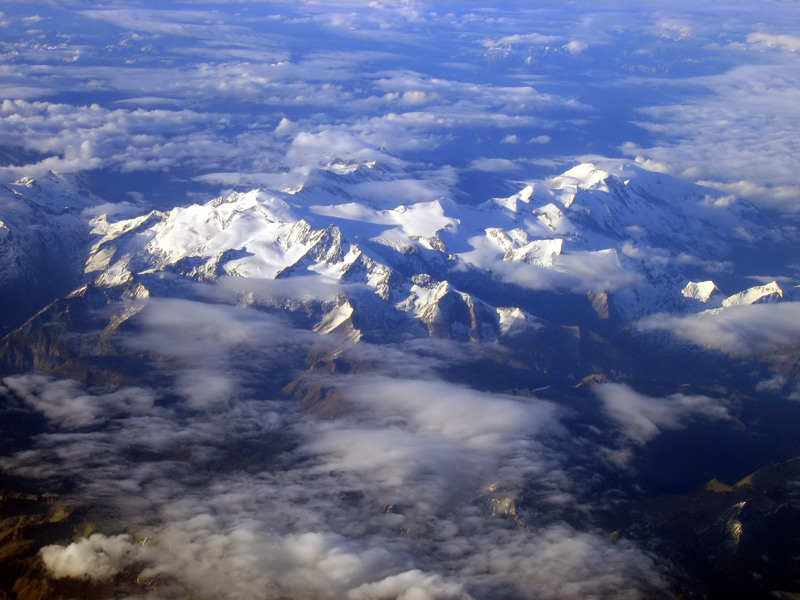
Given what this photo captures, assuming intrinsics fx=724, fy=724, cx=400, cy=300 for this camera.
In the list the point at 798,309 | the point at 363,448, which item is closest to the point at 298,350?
the point at 363,448

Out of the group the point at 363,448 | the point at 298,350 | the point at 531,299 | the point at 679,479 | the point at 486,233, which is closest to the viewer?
the point at 363,448

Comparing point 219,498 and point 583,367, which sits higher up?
point 219,498

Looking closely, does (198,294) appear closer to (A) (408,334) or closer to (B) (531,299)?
(A) (408,334)

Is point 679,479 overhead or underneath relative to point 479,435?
underneath

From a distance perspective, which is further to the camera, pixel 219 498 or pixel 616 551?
pixel 219 498

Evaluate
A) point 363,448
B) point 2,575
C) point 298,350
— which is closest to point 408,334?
point 298,350

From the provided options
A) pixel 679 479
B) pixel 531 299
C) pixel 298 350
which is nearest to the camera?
pixel 679 479

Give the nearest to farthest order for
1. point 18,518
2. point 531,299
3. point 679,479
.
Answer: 1. point 18,518
2. point 679,479
3. point 531,299

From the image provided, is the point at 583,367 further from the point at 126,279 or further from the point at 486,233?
the point at 126,279

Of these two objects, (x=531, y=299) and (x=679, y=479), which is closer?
(x=679, y=479)
